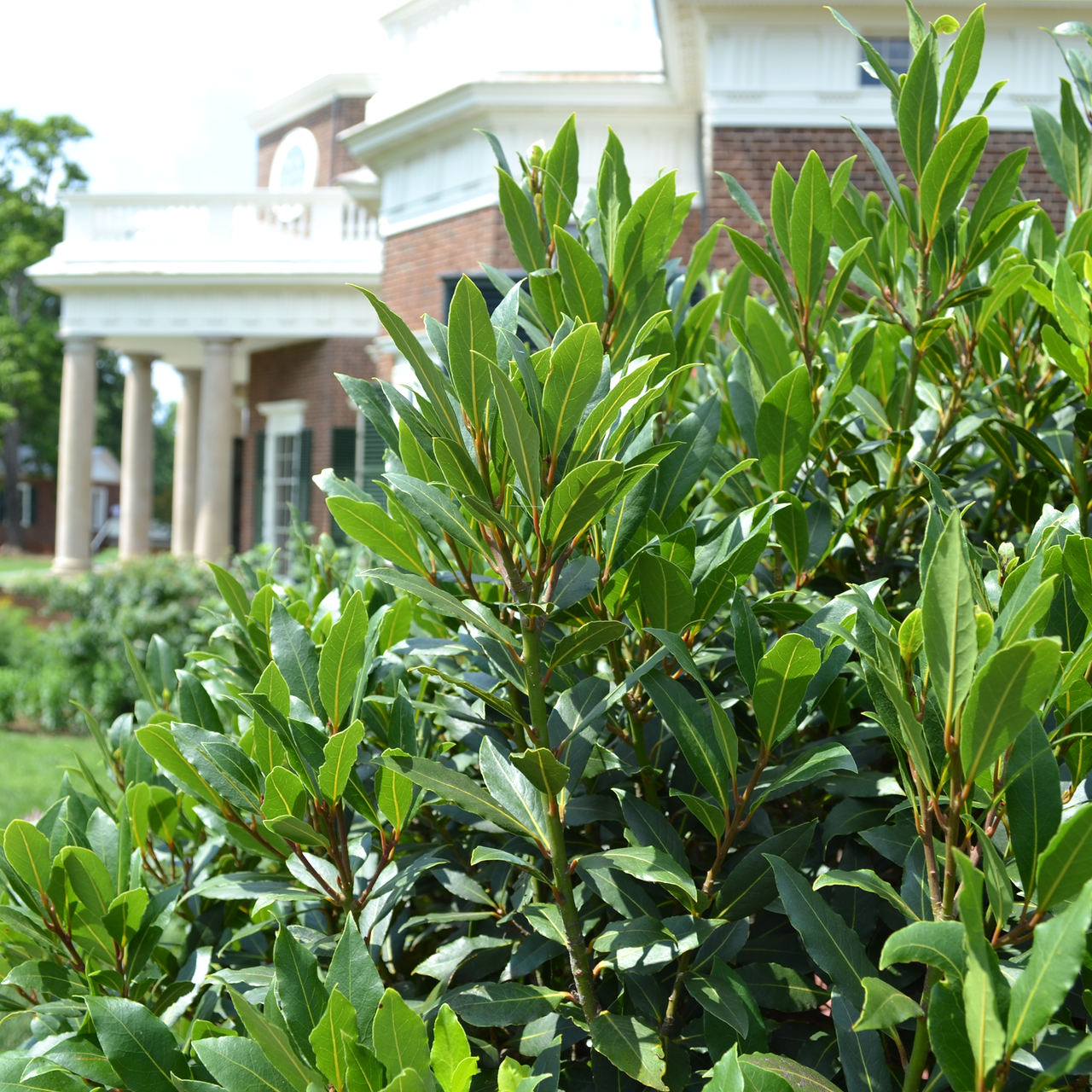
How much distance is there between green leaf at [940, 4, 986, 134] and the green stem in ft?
2.54

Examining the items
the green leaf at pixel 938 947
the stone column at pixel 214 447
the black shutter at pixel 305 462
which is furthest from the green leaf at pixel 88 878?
the stone column at pixel 214 447

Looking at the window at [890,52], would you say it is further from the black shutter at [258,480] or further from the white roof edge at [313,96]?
the white roof edge at [313,96]

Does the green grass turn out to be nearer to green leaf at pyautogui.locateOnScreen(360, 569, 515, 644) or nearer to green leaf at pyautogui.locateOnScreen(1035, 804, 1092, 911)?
green leaf at pyautogui.locateOnScreen(360, 569, 515, 644)

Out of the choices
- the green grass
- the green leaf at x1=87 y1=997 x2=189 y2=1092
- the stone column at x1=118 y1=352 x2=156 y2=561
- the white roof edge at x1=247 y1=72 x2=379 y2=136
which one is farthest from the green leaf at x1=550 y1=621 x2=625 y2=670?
the white roof edge at x1=247 y1=72 x2=379 y2=136

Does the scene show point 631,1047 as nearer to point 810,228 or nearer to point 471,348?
point 471,348

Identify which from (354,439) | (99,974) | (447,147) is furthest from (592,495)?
(354,439)

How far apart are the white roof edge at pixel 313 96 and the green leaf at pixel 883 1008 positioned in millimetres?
24029

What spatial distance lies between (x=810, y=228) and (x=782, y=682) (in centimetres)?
58

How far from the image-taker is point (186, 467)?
1994 centimetres

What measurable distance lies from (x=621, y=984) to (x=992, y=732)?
1.68 ft

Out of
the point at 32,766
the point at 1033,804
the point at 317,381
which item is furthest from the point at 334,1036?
the point at 317,381

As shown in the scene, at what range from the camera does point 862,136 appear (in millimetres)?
1161

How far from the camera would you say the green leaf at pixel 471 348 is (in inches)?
31.3

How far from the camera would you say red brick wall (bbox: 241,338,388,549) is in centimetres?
1680
